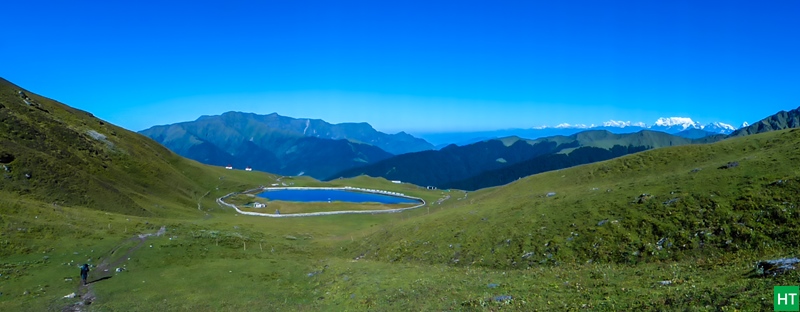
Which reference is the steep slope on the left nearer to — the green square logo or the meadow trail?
the meadow trail

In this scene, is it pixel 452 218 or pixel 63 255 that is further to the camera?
pixel 452 218

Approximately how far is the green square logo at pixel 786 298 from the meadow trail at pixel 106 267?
44543mm

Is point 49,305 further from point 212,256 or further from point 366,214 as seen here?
point 366,214

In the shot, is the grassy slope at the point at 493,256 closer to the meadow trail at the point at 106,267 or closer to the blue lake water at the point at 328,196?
the meadow trail at the point at 106,267

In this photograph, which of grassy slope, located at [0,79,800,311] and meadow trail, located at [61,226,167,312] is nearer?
grassy slope, located at [0,79,800,311]

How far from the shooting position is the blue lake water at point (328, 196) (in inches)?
6745

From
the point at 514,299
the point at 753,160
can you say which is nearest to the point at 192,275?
the point at 514,299

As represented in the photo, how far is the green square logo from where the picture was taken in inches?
592

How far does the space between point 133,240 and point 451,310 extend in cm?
5228

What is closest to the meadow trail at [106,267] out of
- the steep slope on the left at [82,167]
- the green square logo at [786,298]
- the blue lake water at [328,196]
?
the steep slope on the left at [82,167]

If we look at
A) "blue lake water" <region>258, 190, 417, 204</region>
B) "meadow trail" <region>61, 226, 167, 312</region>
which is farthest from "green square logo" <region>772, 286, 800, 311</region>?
"blue lake water" <region>258, 190, 417, 204</region>

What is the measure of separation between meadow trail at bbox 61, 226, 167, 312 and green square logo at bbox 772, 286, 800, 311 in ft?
146

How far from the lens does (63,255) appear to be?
155 ft

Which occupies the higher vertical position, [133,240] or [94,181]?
[94,181]
